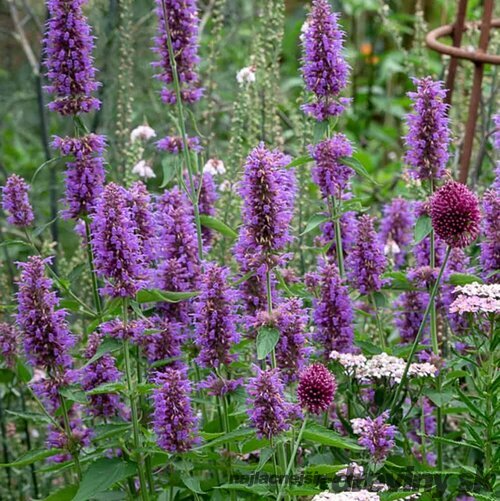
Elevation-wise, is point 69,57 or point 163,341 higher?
point 69,57

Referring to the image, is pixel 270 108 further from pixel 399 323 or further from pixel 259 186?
pixel 259 186

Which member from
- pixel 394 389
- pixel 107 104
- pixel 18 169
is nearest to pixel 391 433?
pixel 394 389

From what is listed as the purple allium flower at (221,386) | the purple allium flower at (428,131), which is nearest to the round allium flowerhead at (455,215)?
the purple allium flower at (428,131)

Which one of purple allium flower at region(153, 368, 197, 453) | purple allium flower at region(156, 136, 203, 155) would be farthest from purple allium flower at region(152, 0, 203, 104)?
purple allium flower at region(153, 368, 197, 453)

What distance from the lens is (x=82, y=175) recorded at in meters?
2.81

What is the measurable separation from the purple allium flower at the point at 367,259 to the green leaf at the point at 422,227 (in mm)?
134

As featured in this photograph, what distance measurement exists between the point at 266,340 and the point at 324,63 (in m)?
0.84

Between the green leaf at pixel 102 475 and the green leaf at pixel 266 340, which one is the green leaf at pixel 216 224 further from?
the green leaf at pixel 102 475

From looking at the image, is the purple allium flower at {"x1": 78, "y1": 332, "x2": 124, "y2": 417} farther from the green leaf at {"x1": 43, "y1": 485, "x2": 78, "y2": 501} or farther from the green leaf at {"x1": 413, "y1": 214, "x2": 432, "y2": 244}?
the green leaf at {"x1": 413, "y1": 214, "x2": 432, "y2": 244}

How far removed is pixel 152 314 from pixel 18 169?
424 centimetres

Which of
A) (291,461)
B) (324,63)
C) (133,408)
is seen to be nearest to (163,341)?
(133,408)

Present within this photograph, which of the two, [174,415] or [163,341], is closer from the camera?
[174,415]

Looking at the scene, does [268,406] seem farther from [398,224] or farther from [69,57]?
[398,224]

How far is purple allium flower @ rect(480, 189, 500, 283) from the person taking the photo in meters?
2.83
